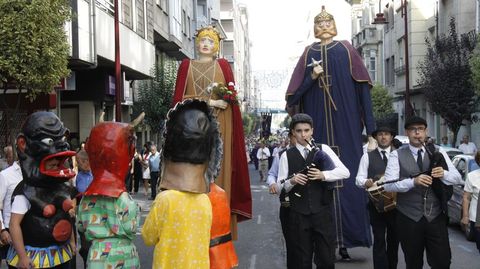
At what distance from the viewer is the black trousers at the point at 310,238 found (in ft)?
19.9

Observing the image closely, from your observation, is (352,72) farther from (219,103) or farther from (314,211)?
(314,211)

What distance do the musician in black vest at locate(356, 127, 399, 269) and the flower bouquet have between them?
1.60 meters

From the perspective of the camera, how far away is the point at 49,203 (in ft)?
16.8

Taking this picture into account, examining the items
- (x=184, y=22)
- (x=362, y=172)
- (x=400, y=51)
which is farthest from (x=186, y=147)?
(x=400, y=51)

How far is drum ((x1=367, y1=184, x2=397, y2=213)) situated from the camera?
715cm

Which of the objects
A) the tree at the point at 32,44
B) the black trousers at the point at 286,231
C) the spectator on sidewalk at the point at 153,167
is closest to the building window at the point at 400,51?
the spectator on sidewalk at the point at 153,167

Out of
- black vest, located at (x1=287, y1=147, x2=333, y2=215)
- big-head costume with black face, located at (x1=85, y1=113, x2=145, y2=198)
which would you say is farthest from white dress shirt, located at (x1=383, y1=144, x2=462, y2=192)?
big-head costume with black face, located at (x1=85, y1=113, x2=145, y2=198)

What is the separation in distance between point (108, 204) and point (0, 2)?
6831mm

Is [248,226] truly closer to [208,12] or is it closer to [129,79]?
[129,79]

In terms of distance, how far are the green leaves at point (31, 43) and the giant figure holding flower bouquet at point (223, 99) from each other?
13.1ft

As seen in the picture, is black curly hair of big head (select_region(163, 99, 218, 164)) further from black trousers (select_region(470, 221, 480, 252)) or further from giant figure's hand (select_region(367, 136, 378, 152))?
giant figure's hand (select_region(367, 136, 378, 152))

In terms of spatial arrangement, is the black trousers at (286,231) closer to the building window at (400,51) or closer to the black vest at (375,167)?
the black vest at (375,167)

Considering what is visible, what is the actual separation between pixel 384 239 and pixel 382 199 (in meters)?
0.45

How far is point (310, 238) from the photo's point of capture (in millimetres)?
6152
